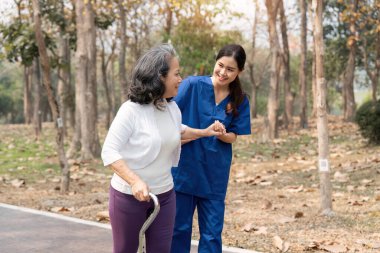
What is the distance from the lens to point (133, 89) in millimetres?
3396

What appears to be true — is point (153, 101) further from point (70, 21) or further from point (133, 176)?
point (70, 21)

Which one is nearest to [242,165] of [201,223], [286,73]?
[201,223]

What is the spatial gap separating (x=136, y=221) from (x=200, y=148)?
116cm

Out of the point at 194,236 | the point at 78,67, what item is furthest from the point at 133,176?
the point at 78,67

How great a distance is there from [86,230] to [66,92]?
63.7 feet

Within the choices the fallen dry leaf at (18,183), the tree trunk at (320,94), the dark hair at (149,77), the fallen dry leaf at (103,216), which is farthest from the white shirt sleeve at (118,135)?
the fallen dry leaf at (18,183)

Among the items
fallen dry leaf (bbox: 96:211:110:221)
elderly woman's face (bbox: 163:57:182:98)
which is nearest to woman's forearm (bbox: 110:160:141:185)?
elderly woman's face (bbox: 163:57:182:98)

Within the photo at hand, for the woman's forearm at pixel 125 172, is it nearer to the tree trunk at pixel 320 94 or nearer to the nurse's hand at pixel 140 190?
the nurse's hand at pixel 140 190

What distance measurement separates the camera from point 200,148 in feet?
14.8

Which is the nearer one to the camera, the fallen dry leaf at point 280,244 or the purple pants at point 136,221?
the purple pants at point 136,221

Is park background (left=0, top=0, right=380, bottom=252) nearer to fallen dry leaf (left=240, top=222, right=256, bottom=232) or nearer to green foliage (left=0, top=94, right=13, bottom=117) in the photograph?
fallen dry leaf (left=240, top=222, right=256, bottom=232)

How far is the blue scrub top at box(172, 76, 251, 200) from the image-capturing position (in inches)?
177

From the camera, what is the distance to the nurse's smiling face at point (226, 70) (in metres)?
4.39

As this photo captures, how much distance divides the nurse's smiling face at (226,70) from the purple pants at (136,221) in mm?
1131
